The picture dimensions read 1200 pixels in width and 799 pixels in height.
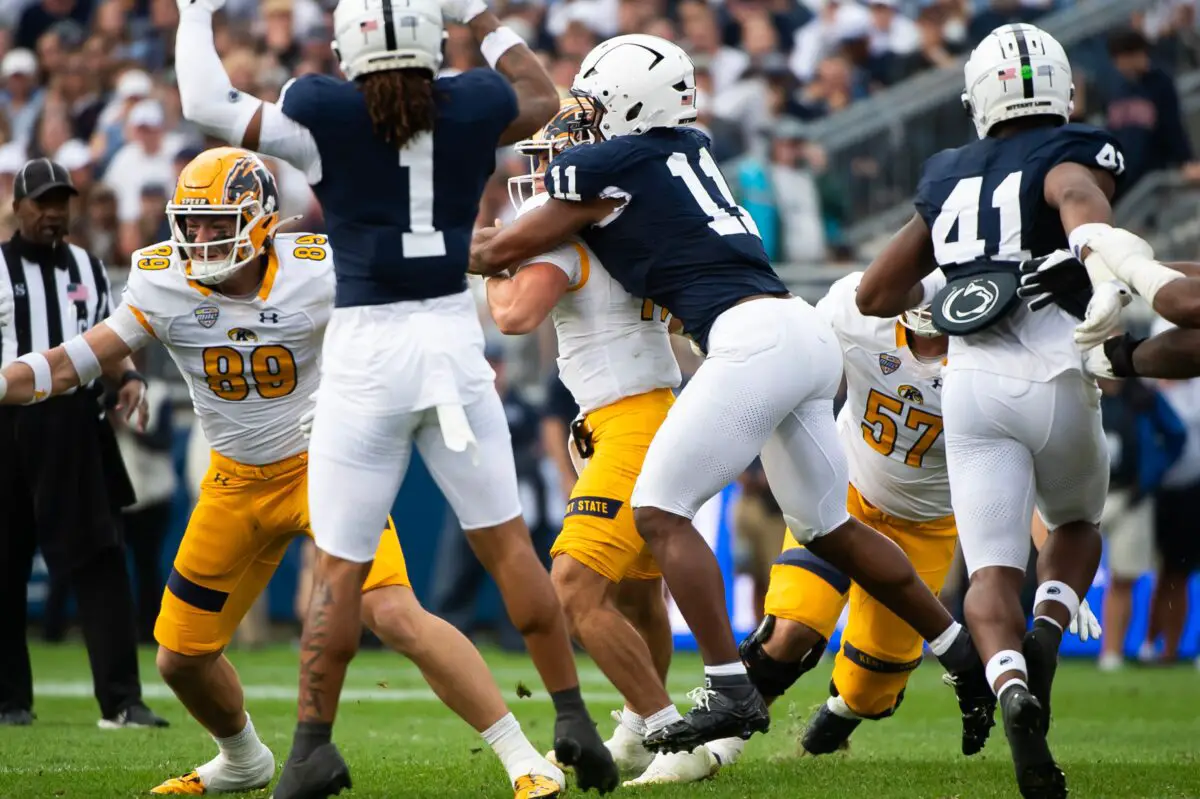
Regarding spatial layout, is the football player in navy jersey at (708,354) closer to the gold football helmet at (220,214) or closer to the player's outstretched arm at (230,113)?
the gold football helmet at (220,214)

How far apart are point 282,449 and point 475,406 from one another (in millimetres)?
1118

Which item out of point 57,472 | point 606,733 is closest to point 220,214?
point 57,472

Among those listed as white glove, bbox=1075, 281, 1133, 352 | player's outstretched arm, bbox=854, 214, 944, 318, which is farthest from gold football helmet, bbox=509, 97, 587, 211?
white glove, bbox=1075, 281, 1133, 352

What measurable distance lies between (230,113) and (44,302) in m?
3.49

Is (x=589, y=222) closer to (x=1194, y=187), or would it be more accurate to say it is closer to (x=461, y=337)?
(x=461, y=337)

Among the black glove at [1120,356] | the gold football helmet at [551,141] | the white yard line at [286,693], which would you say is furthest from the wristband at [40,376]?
the white yard line at [286,693]

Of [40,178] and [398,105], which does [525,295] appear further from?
[40,178]

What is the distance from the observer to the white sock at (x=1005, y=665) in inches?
196

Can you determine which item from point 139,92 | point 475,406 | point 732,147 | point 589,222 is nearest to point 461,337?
point 475,406

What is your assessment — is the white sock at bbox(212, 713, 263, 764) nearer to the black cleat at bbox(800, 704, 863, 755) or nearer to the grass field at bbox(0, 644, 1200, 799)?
the grass field at bbox(0, 644, 1200, 799)

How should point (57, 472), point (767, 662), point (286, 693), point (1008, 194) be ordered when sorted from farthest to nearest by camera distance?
point (286, 693) < point (57, 472) < point (767, 662) < point (1008, 194)

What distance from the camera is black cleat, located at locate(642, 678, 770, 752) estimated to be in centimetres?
515

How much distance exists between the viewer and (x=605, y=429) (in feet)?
18.9

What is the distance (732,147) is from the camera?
1290cm
